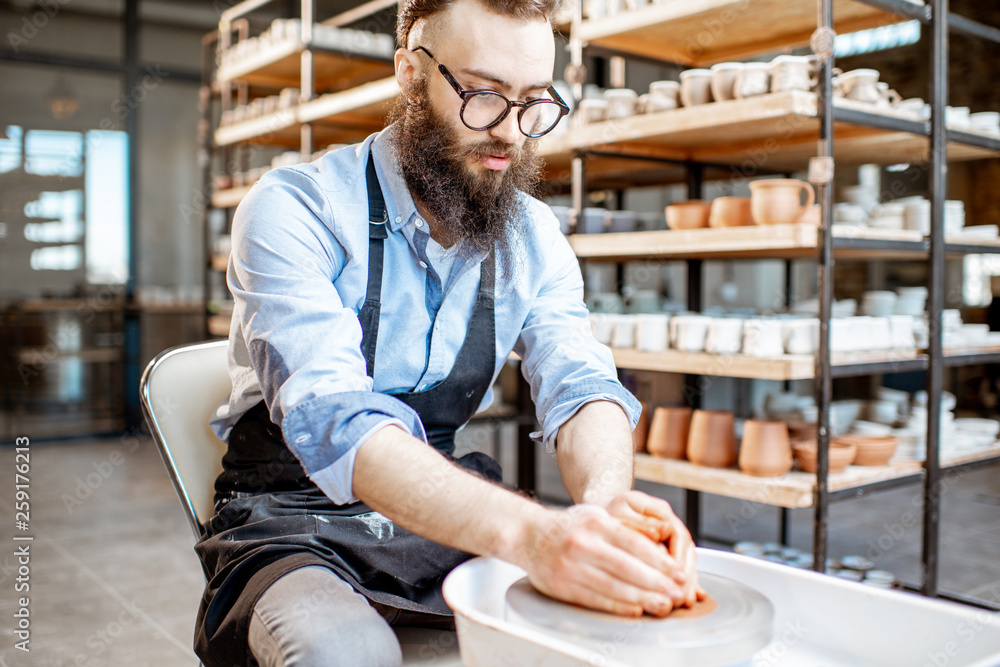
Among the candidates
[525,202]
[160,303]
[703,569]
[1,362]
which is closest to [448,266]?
[525,202]

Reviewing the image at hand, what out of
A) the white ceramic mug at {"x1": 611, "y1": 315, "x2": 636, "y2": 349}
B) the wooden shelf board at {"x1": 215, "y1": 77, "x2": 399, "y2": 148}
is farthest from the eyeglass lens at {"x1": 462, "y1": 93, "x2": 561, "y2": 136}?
the wooden shelf board at {"x1": 215, "y1": 77, "x2": 399, "y2": 148}

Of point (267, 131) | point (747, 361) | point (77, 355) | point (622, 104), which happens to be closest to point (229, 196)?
point (267, 131)

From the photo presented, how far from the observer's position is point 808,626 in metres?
0.79

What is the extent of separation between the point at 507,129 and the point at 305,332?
420mm

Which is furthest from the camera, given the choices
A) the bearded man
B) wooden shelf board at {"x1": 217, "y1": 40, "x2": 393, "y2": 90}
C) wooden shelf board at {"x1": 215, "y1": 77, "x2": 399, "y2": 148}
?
wooden shelf board at {"x1": 217, "y1": 40, "x2": 393, "y2": 90}

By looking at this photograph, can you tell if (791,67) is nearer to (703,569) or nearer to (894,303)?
(894,303)

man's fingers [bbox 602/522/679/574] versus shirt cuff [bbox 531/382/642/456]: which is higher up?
shirt cuff [bbox 531/382/642/456]

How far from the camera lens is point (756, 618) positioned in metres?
0.73

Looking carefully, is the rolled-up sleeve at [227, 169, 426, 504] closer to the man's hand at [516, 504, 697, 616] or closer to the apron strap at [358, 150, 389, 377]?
the apron strap at [358, 150, 389, 377]

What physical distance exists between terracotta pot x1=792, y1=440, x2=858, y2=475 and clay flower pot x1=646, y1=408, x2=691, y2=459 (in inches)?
13.2

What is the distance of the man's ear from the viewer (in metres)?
1.33

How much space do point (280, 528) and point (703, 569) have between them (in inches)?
21.6


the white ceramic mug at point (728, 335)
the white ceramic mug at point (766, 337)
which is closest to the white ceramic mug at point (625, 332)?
the white ceramic mug at point (728, 335)

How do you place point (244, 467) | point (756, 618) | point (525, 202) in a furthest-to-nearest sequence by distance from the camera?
point (525, 202)
point (244, 467)
point (756, 618)
